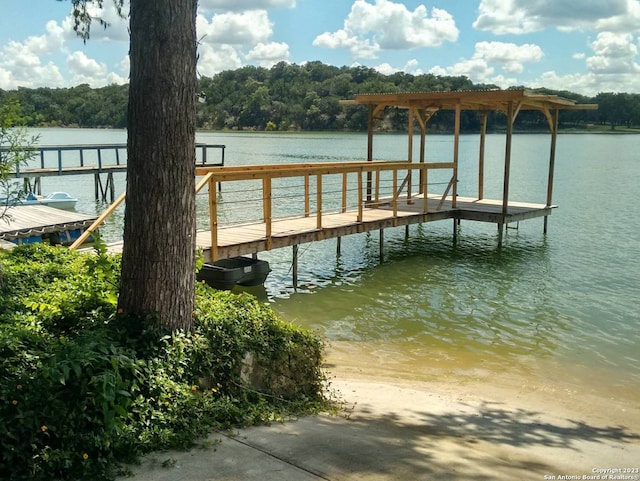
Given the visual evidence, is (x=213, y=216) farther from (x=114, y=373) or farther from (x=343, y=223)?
(x=114, y=373)

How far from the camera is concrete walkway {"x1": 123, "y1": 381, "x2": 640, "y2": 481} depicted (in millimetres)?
3898

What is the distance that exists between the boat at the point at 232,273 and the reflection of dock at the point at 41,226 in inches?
189

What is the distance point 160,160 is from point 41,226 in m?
10.4

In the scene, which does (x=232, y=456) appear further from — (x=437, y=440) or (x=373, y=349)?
(x=373, y=349)

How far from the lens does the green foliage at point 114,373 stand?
3648mm

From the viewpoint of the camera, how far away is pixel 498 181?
35344 millimetres

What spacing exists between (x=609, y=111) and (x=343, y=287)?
9160 cm

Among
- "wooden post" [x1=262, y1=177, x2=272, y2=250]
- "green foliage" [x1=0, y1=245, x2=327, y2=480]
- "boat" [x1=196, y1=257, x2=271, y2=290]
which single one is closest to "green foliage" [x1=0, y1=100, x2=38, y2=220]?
"green foliage" [x1=0, y1=245, x2=327, y2=480]

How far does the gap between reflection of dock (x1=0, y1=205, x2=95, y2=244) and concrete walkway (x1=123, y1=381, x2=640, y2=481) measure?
9.20m

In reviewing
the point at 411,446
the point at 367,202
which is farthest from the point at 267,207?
the point at 411,446

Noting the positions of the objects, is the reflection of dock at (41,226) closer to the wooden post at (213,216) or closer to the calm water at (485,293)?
the calm water at (485,293)

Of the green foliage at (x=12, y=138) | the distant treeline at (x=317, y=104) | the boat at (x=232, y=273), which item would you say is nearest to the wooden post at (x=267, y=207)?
the boat at (x=232, y=273)

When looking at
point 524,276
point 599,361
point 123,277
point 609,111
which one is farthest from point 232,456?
point 609,111

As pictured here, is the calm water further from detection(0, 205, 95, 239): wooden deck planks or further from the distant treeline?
the distant treeline
